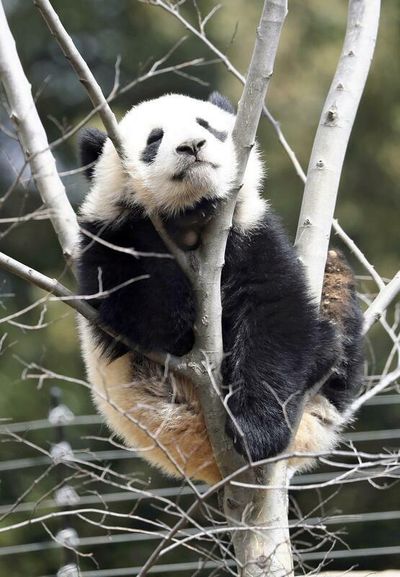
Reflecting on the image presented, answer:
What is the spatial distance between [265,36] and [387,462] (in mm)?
1149

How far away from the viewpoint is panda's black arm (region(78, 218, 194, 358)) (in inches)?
121

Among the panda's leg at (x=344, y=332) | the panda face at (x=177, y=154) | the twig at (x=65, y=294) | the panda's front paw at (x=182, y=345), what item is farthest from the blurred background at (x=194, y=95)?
the twig at (x=65, y=294)

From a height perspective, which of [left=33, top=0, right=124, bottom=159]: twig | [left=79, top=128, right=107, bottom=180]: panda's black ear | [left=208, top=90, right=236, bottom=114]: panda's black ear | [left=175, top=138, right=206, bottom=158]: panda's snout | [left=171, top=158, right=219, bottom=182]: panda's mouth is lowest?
[left=79, top=128, right=107, bottom=180]: panda's black ear

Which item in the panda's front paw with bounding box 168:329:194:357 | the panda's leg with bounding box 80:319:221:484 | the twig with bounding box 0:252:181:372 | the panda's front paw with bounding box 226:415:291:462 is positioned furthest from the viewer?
the panda's leg with bounding box 80:319:221:484

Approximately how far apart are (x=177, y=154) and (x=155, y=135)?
0.91 feet

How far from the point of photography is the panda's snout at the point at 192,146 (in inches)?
120

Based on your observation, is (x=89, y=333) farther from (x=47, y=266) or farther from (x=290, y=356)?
(x=47, y=266)

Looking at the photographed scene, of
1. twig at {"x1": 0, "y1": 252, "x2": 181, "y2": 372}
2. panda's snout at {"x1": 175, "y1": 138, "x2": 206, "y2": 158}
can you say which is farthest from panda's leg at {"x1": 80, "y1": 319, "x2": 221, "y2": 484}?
panda's snout at {"x1": 175, "y1": 138, "x2": 206, "y2": 158}

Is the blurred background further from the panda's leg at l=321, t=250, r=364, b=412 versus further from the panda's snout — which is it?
the panda's snout

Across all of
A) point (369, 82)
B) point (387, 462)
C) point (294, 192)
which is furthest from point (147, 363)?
point (369, 82)

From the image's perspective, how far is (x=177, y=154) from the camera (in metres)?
3.08

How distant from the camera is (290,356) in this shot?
10.4ft

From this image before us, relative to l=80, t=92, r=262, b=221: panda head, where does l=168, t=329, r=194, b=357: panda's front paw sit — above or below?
below

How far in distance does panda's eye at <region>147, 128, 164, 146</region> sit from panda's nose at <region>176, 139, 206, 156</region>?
263 mm
